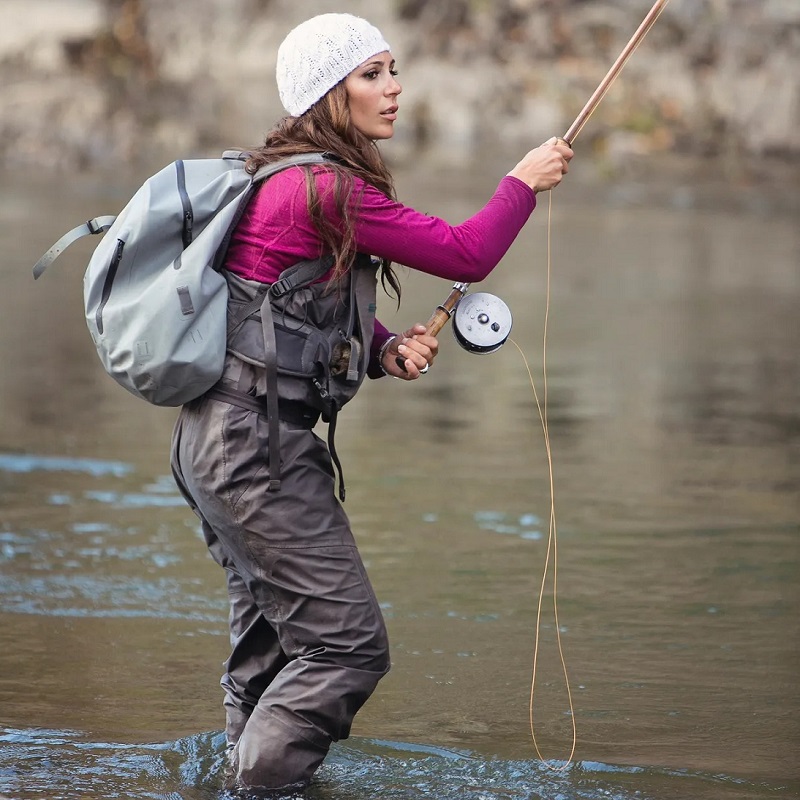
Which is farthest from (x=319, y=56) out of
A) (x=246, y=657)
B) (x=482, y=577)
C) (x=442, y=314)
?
(x=482, y=577)

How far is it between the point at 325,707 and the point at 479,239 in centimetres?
115

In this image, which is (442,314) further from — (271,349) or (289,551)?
(289,551)

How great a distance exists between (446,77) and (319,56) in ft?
69.5

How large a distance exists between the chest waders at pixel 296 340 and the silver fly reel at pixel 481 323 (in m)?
0.40

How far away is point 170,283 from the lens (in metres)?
3.46

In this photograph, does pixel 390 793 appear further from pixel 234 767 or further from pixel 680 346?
pixel 680 346

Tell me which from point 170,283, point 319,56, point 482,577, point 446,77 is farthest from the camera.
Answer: point 446,77

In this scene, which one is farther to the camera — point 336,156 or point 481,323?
point 481,323

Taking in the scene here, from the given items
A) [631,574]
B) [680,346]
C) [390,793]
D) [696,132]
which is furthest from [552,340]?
[696,132]

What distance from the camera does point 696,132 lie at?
75.9 ft

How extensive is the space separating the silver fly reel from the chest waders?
405mm

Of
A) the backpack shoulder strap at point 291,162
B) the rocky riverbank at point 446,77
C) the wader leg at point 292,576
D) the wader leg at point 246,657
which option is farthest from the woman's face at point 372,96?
the rocky riverbank at point 446,77

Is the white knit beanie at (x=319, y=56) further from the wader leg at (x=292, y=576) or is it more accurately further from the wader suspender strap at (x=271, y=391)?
the wader leg at (x=292, y=576)

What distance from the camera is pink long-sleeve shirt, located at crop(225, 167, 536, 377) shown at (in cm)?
348
